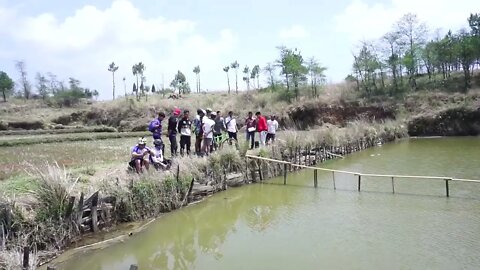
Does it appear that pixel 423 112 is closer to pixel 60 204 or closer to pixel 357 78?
pixel 357 78

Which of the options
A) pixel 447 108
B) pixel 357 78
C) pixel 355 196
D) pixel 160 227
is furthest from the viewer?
pixel 357 78

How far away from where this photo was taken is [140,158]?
1162 centimetres

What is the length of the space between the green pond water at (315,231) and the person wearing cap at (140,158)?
4.96 feet

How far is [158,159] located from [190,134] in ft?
→ 7.37

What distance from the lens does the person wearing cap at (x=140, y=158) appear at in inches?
452

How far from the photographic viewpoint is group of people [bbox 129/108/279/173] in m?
11.9

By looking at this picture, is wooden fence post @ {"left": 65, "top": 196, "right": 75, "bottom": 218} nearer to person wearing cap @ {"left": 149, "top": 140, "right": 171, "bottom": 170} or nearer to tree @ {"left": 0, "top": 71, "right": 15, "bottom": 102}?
person wearing cap @ {"left": 149, "top": 140, "right": 171, "bottom": 170}

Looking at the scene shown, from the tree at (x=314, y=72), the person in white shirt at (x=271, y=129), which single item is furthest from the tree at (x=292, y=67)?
the person in white shirt at (x=271, y=129)

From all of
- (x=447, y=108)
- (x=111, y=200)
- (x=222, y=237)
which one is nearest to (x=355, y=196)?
(x=222, y=237)

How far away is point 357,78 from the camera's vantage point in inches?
1795

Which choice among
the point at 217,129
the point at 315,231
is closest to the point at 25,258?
the point at 315,231

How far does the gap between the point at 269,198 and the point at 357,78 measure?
3517 centimetres

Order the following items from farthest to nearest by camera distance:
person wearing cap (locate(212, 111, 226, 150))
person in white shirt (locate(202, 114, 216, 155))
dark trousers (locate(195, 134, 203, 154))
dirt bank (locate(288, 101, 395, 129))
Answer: dirt bank (locate(288, 101, 395, 129)) < person wearing cap (locate(212, 111, 226, 150)) < dark trousers (locate(195, 134, 203, 154)) < person in white shirt (locate(202, 114, 216, 155))

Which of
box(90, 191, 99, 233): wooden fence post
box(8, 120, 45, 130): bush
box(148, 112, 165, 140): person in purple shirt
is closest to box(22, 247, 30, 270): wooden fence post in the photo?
box(90, 191, 99, 233): wooden fence post
